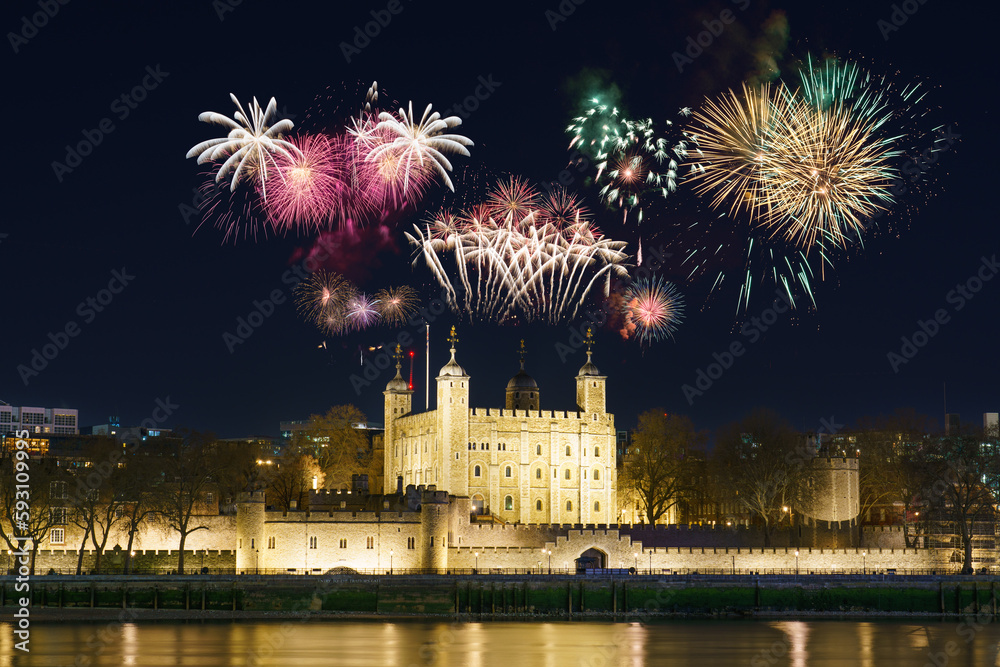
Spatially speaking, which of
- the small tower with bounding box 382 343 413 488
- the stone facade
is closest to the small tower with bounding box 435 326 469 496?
the stone facade

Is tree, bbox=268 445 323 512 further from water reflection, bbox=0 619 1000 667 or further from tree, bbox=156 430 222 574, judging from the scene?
water reflection, bbox=0 619 1000 667

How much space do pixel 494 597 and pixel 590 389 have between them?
3944 cm

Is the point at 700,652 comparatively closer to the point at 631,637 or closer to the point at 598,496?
the point at 631,637

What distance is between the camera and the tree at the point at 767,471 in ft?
269

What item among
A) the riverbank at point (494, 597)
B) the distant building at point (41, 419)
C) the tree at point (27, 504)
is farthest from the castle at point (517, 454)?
the distant building at point (41, 419)

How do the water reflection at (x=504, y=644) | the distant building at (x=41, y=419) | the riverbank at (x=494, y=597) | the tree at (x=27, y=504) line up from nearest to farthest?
the water reflection at (x=504, y=644) → the riverbank at (x=494, y=597) → the tree at (x=27, y=504) → the distant building at (x=41, y=419)

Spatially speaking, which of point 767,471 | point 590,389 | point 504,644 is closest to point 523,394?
point 590,389

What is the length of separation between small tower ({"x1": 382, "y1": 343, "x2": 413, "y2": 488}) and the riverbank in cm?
3794

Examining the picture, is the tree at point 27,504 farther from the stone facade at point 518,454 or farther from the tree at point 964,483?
the tree at point 964,483

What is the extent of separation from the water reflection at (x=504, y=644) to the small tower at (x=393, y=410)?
139 ft

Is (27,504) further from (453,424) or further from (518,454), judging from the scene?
(518,454)

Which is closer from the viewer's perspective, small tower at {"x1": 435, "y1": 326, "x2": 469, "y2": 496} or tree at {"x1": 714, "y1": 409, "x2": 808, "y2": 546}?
tree at {"x1": 714, "y1": 409, "x2": 808, "y2": 546}

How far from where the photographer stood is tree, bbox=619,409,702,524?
9600 cm

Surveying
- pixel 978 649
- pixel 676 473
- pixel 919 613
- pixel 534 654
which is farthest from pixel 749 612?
pixel 676 473
